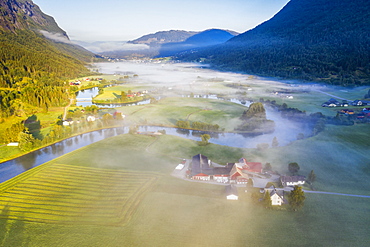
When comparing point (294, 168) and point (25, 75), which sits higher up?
point (25, 75)

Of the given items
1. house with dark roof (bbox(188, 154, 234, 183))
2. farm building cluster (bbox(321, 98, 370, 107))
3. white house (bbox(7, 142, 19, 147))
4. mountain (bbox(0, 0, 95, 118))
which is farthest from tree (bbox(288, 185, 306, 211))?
mountain (bbox(0, 0, 95, 118))

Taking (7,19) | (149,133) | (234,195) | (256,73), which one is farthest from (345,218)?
(7,19)

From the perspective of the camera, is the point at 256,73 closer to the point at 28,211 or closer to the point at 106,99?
the point at 106,99

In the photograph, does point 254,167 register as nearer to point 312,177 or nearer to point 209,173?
point 209,173

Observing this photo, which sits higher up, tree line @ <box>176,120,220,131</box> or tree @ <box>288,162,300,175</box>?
tree line @ <box>176,120,220,131</box>

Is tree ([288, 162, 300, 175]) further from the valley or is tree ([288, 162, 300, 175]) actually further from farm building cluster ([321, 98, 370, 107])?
farm building cluster ([321, 98, 370, 107])

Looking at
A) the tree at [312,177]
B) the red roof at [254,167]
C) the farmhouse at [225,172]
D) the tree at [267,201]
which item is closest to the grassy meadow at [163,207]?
the tree at [267,201]

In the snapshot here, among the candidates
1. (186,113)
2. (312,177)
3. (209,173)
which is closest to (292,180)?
(312,177)
